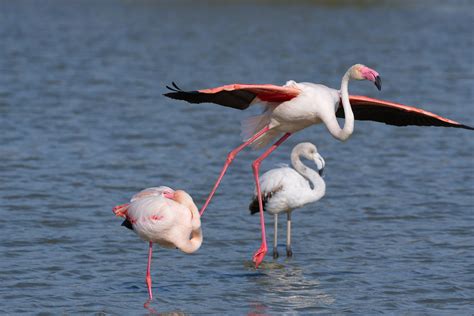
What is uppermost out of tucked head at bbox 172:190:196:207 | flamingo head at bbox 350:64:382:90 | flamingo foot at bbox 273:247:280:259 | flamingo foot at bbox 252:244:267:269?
flamingo head at bbox 350:64:382:90

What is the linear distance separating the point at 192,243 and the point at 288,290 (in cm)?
94

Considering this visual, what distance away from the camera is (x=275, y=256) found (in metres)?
9.61

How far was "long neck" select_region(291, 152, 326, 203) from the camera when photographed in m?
10.0

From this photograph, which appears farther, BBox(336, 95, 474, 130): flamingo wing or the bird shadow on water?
BBox(336, 95, 474, 130): flamingo wing

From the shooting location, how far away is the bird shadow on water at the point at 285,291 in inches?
313

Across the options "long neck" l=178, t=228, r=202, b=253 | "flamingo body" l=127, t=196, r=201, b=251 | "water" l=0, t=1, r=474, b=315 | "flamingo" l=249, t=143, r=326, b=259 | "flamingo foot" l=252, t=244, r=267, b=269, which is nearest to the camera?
"flamingo body" l=127, t=196, r=201, b=251

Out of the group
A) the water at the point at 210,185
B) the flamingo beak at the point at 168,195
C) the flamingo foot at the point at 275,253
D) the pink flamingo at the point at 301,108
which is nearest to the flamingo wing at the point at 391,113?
the pink flamingo at the point at 301,108

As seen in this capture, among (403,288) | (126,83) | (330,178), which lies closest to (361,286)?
(403,288)

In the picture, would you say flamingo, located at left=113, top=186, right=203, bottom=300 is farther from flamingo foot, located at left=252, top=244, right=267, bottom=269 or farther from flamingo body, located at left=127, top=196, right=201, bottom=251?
flamingo foot, located at left=252, top=244, right=267, bottom=269

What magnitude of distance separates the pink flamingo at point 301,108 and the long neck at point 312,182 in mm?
656

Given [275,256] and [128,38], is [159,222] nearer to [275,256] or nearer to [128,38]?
[275,256]

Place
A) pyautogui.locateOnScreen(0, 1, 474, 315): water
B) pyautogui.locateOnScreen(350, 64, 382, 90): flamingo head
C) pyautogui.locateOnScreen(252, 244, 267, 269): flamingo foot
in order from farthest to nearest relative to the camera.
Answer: pyautogui.locateOnScreen(252, 244, 267, 269): flamingo foot → pyautogui.locateOnScreen(350, 64, 382, 90): flamingo head → pyautogui.locateOnScreen(0, 1, 474, 315): water

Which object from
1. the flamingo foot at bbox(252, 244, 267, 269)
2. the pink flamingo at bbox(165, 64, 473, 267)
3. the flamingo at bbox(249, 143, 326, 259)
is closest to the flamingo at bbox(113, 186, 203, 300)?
the pink flamingo at bbox(165, 64, 473, 267)

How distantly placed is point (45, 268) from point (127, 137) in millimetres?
6460
